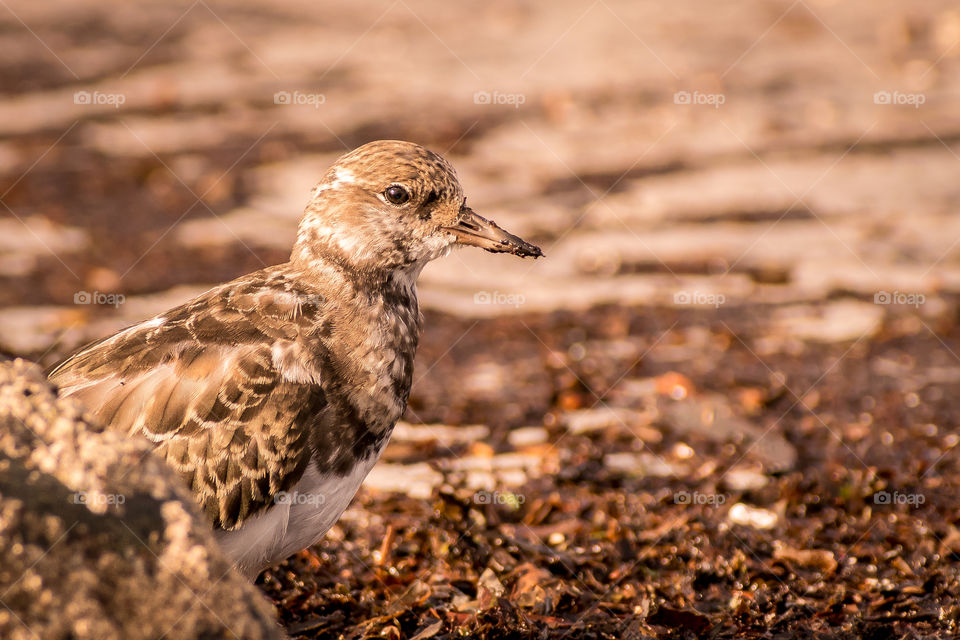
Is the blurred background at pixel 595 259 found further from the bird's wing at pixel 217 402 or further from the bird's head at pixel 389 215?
the bird's head at pixel 389 215

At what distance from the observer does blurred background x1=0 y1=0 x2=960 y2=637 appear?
4973 mm

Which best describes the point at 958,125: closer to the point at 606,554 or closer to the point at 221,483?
the point at 606,554

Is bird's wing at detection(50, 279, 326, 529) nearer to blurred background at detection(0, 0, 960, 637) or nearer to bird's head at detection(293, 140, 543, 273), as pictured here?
bird's head at detection(293, 140, 543, 273)

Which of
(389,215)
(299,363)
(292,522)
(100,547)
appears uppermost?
(389,215)

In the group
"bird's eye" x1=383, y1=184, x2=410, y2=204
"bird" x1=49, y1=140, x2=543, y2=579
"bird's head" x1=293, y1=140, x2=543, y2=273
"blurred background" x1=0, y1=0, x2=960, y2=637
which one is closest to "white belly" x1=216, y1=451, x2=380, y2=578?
"bird" x1=49, y1=140, x2=543, y2=579

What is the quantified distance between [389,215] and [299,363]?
2.55ft

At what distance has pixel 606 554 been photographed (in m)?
4.99

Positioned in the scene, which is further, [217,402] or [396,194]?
[396,194]

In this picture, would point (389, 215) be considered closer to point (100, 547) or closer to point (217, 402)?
point (217, 402)

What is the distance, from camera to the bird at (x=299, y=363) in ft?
12.4

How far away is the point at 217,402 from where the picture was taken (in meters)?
3.82

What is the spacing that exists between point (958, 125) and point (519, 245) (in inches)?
319

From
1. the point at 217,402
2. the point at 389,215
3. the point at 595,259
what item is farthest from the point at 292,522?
the point at 595,259

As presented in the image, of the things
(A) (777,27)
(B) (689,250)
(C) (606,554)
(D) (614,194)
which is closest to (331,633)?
(C) (606,554)
